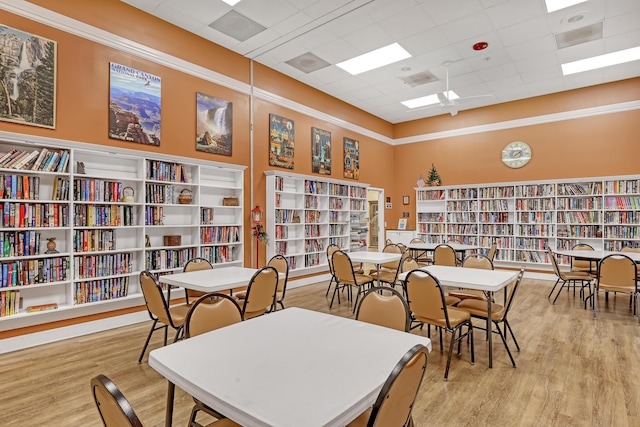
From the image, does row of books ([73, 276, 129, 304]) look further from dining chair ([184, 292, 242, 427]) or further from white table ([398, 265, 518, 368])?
white table ([398, 265, 518, 368])

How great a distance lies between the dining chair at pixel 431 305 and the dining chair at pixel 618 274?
282cm

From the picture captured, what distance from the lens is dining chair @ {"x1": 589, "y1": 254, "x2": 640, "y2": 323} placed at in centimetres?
454

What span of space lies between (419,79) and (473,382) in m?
6.22

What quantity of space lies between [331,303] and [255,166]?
297 cm

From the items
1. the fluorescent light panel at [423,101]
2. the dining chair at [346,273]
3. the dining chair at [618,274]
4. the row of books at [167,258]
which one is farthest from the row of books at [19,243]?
the fluorescent light panel at [423,101]

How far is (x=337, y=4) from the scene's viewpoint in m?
4.78

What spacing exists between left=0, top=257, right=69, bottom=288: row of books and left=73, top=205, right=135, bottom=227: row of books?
0.49m

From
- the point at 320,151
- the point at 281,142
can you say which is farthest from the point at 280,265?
the point at 320,151

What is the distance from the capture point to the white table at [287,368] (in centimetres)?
116

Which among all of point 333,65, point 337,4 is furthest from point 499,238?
point 337,4

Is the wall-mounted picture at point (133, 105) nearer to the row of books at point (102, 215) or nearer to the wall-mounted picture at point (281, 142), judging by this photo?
the row of books at point (102, 215)

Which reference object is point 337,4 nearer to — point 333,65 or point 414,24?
point 414,24

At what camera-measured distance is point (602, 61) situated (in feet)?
21.1

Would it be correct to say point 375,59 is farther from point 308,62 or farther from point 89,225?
point 89,225
